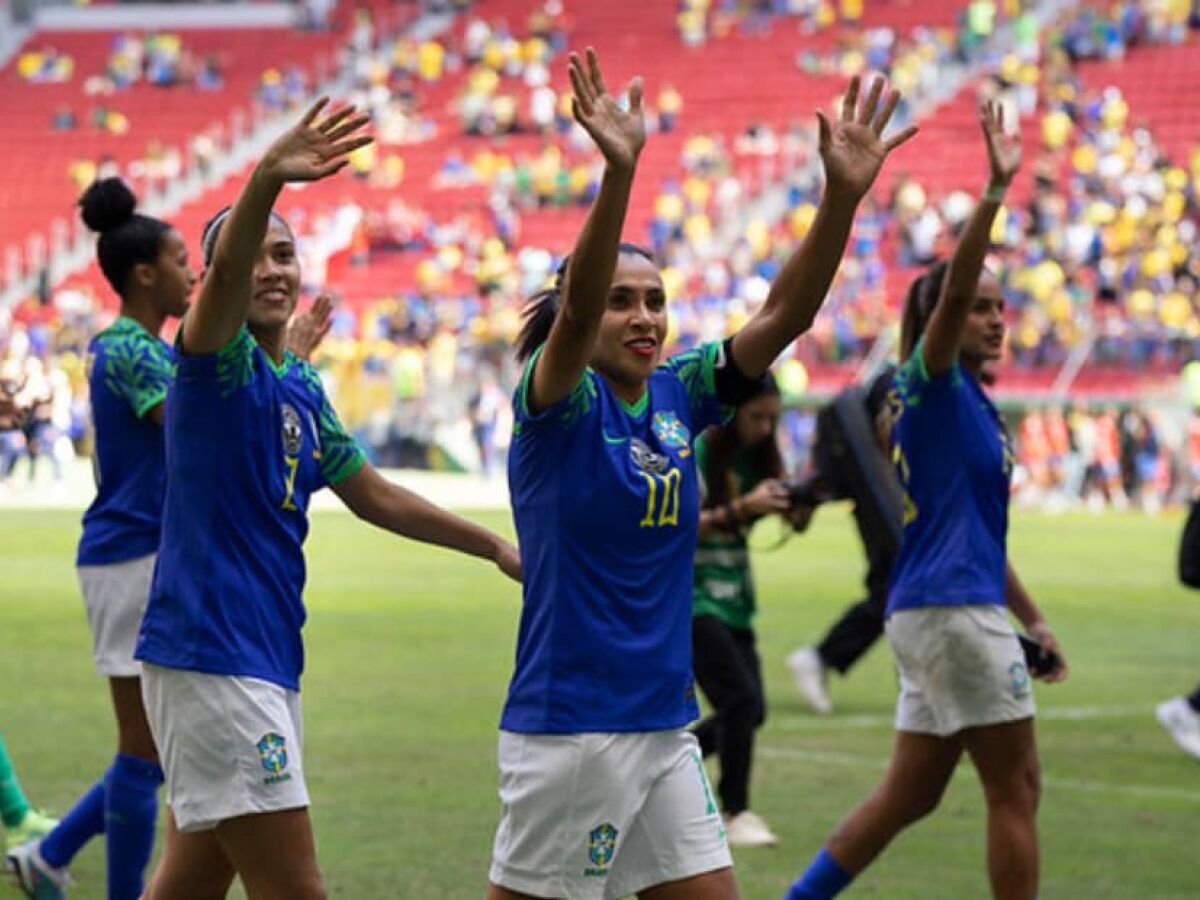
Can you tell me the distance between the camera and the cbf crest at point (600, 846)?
5055mm

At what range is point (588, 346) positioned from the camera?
4793 mm

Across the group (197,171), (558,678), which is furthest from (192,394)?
(197,171)

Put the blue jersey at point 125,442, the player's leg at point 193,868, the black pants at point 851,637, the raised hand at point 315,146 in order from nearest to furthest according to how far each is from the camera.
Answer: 1. the raised hand at point 315,146
2. the player's leg at point 193,868
3. the blue jersey at point 125,442
4. the black pants at point 851,637

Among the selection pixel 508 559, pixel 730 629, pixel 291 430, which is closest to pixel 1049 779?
pixel 730 629

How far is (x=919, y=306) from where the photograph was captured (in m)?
7.47

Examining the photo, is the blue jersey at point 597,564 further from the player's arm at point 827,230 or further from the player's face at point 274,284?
the player's face at point 274,284

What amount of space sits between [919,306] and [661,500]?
2562 mm

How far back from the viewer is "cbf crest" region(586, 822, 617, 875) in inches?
199

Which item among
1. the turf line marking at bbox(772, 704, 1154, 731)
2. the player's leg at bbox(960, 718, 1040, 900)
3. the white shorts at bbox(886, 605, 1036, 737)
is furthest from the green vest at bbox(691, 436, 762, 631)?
the turf line marking at bbox(772, 704, 1154, 731)

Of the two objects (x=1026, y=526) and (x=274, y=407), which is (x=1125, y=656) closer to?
(x=274, y=407)

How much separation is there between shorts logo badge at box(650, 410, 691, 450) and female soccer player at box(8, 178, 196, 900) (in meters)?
2.24

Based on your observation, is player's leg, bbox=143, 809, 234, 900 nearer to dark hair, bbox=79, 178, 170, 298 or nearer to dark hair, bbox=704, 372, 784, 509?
dark hair, bbox=79, 178, 170, 298

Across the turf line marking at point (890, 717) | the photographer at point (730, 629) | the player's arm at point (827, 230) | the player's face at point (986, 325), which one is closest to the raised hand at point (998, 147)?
the player's face at point (986, 325)

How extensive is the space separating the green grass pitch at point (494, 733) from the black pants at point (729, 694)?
38 centimetres
